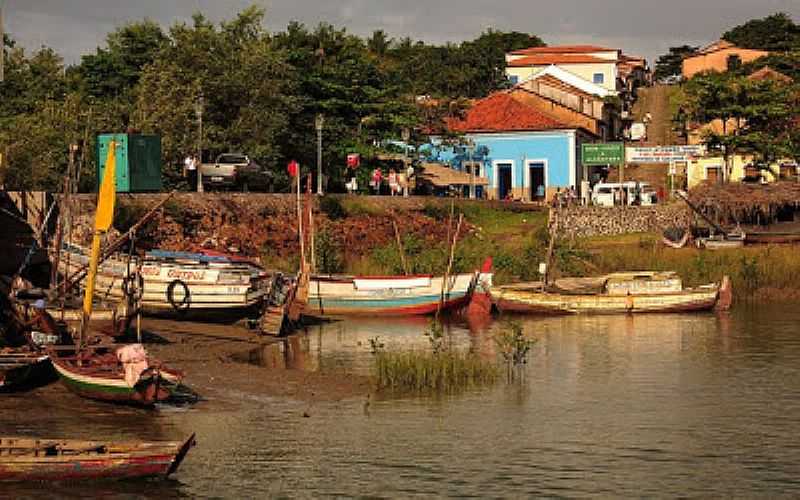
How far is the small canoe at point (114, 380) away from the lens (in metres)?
23.4

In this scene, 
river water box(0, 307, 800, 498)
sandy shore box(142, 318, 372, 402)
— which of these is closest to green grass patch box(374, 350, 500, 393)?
sandy shore box(142, 318, 372, 402)

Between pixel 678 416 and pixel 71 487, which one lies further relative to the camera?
pixel 678 416

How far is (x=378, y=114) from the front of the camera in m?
66.6

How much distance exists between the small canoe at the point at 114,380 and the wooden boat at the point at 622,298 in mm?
22043

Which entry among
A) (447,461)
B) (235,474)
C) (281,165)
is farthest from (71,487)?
(281,165)

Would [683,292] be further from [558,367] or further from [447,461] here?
[447,461]

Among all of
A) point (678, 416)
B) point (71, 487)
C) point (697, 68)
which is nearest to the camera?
point (71, 487)

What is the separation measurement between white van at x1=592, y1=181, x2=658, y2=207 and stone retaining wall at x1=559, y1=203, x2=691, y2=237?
3464mm

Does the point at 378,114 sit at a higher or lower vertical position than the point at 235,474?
higher

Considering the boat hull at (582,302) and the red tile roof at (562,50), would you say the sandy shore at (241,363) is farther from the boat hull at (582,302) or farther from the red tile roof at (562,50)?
the red tile roof at (562,50)

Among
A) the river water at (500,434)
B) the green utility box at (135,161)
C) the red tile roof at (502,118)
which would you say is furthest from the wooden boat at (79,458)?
the red tile roof at (502,118)

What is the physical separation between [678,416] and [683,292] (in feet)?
64.6

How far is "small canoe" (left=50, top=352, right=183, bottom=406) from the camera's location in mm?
23375

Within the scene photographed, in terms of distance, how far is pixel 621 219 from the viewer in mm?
62688
